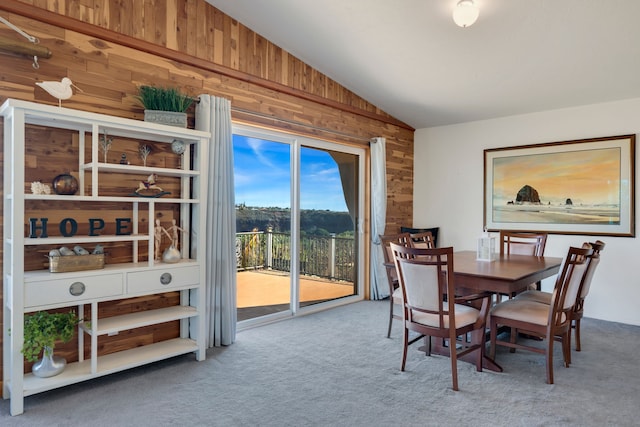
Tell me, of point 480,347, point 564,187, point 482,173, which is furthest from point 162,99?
point 564,187

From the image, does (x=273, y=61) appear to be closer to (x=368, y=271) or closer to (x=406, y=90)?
(x=406, y=90)

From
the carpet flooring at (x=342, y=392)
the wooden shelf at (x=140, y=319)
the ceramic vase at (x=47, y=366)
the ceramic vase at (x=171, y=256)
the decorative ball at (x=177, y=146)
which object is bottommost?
the carpet flooring at (x=342, y=392)

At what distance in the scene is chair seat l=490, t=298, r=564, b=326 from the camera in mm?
2871

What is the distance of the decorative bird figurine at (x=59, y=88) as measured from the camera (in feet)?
8.33

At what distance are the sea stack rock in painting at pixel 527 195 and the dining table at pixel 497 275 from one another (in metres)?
1.45

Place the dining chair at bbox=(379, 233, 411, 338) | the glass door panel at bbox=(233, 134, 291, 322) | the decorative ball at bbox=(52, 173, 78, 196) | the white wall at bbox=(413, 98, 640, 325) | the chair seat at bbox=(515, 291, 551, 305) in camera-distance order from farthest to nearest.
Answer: the white wall at bbox=(413, 98, 640, 325) → the glass door panel at bbox=(233, 134, 291, 322) → the dining chair at bbox=(379, 233, 411, 338) → the chair seat at bbox=(515, 291, 551, 305) → the decorative ball at bbox=(52, 173, 78, 196)

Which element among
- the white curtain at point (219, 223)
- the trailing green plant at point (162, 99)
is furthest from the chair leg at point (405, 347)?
the trailing green plant at point (162, 99)

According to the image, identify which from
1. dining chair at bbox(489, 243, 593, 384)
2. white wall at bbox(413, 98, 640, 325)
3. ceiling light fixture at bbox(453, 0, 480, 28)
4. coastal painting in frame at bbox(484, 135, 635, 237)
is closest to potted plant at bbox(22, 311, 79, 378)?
dining chair at bbox(489, 243, 593, 384)

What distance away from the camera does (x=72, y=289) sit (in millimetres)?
2543

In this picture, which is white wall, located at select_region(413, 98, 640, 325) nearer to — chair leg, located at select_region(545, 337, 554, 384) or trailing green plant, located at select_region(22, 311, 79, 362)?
chair leg, located at select_region(545, 337, 554, 384)

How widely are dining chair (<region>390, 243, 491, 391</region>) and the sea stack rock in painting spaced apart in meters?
2.49

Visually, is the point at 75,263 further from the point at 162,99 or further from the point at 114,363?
the point at 162,99

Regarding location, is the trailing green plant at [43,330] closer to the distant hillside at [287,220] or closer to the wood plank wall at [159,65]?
the wood plank wall at [159,65]

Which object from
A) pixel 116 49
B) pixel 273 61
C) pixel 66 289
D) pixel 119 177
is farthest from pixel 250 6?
pixel 66 289
